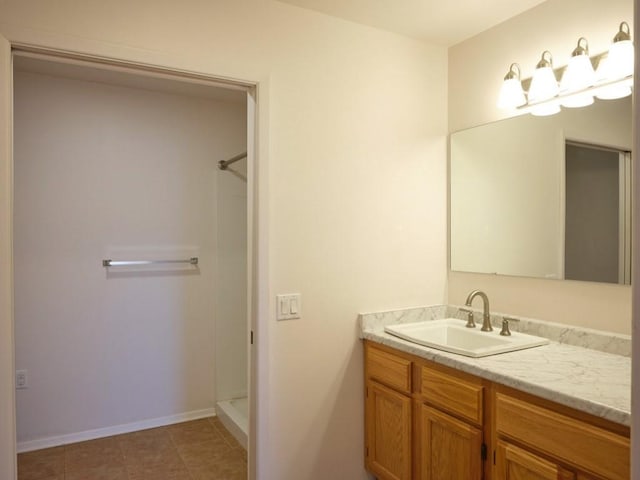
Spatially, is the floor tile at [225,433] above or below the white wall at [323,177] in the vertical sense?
below

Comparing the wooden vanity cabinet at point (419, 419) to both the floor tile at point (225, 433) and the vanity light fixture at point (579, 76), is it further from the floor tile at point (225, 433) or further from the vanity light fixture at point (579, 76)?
the vanity light fixture at point (579, 76)

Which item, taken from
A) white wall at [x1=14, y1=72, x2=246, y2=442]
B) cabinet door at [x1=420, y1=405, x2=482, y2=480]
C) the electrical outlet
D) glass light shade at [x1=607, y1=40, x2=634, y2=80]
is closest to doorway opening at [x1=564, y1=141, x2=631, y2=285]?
glass light shade at [x1=607, y1=40, x2=634, y2=80]

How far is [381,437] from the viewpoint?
7.26ft

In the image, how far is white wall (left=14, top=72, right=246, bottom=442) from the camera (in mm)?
2889

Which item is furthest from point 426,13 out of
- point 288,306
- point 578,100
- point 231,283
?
point 231,283

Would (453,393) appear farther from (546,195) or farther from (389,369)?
(546,195)

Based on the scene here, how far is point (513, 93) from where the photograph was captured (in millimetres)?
2158

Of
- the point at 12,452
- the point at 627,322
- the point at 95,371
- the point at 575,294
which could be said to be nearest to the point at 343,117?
the point at 575,294

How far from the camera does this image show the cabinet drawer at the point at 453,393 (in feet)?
5.65

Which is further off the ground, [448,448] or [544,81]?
[544,81]

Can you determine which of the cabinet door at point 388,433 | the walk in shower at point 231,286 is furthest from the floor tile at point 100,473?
the cabinet door at point 388,433

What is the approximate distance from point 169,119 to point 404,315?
Result: 7.09 feet

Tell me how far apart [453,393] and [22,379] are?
8.57ft

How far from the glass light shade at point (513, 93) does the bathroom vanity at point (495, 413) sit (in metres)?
1.13
